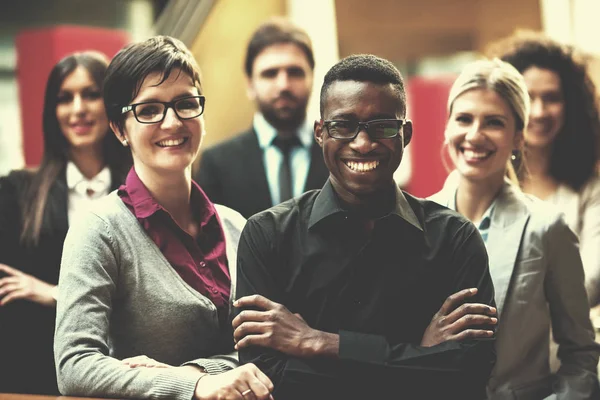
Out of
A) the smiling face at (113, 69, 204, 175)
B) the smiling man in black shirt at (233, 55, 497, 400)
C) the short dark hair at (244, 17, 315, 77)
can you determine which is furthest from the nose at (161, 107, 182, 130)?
the short dark hair at (244, 17, 315, 77)

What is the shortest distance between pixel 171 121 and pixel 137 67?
185 millimetres

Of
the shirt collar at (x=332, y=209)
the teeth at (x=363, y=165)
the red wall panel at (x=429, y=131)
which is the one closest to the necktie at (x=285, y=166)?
the shirt collar at (x=332, y=209)

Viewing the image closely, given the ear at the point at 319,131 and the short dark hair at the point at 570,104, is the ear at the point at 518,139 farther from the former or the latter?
the ear at the point at 319,131

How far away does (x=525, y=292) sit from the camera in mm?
2721

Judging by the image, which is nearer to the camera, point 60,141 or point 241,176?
point 60,141

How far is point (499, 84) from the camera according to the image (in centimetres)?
285

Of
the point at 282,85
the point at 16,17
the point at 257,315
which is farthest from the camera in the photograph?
the point at 16,17

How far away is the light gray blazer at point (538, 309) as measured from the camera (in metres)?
2.70

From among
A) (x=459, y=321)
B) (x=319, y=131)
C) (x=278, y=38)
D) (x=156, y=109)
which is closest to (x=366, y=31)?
(x=278, y=38)

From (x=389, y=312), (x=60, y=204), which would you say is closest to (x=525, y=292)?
(x=389, y=312)

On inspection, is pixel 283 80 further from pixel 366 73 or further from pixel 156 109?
pixel 366 73

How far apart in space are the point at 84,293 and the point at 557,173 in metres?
2.17

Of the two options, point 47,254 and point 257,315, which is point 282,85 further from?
point 257,315

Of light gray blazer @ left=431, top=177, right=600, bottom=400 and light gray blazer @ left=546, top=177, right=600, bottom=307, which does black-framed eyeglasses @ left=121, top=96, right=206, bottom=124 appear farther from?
light gray blazer @ left=546, top=177, right=600, bottom=307
